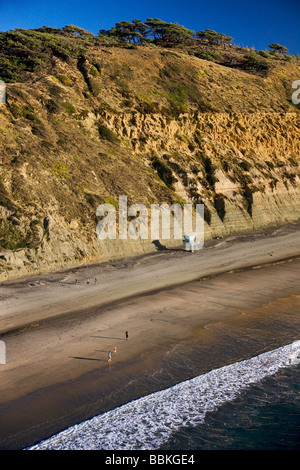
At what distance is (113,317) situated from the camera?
19859 mm

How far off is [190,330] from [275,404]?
5558 millimetres

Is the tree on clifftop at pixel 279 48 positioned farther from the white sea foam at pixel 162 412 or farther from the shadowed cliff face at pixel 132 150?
the white sea foam at pixel 162 412

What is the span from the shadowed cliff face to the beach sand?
2.73 metres

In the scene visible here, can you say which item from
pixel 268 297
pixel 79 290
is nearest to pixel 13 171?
pixel 79 290

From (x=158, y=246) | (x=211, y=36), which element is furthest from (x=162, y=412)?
(x=211, y=36)

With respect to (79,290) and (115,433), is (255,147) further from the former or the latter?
(115,433)

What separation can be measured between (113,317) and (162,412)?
7.38m

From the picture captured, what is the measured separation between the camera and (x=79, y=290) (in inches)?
886

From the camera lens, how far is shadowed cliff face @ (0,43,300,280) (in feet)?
87.1

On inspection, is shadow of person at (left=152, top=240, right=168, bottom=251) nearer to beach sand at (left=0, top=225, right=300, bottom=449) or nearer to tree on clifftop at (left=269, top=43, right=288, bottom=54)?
beach sand at (left=0, top=225, right=300, bottom=449)

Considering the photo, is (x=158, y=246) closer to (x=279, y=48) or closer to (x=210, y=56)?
(x=210, y=56)
